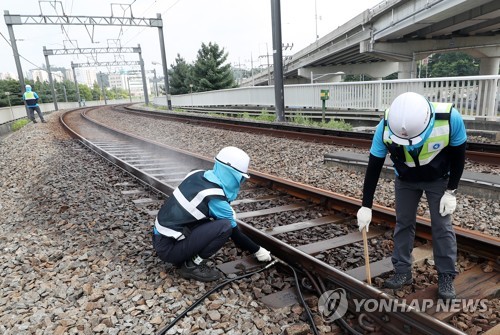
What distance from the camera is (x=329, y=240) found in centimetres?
426

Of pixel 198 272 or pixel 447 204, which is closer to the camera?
pixel 447 204

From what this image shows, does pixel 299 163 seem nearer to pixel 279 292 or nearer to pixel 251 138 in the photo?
pixel 251 138

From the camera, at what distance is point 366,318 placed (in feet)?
9.64

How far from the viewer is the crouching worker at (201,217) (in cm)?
345

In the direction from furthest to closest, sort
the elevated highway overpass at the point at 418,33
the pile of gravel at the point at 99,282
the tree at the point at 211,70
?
the tree at the point at 211,70 < the elevated highway overpass at the point at 418,33 < the pile of gravel at the point at 99,282

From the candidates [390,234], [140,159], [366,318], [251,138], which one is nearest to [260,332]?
[366,318]

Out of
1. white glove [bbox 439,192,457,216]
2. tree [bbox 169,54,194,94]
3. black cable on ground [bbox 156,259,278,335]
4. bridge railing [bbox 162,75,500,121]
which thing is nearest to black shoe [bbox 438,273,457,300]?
white glove [bbox 439,192,457,216]

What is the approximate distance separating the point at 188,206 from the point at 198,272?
0.66 metres

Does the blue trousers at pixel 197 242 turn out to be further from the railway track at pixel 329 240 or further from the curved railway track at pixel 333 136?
the curved railway track at pixel 333 136

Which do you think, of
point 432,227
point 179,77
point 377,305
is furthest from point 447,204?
point 179,77

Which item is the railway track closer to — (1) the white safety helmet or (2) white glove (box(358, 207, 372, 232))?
(2) white glove (box(358, 207, 372, 232))

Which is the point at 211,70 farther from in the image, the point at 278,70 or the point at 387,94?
the point at 387,94

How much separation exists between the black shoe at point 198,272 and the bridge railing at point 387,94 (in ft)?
31.5

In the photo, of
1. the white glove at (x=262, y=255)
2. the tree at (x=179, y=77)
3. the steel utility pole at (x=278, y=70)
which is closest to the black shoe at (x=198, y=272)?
the white glove at (x=262, y=255)
